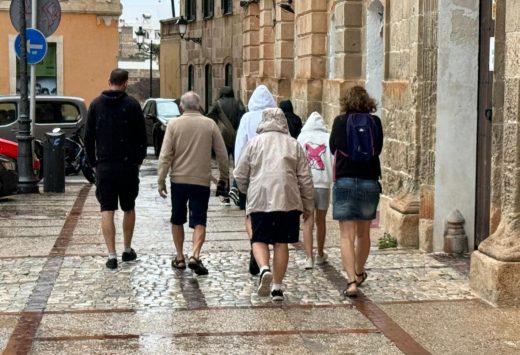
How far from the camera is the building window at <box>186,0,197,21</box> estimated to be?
127 ft

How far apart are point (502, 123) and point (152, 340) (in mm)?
3382

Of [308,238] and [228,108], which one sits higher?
[228,108]

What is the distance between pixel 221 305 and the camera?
9086 mm

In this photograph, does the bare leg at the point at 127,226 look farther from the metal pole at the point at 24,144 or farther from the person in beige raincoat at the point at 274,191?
the metal pole at the point at 24,144

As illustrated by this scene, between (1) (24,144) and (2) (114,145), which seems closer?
(2) (114,145)

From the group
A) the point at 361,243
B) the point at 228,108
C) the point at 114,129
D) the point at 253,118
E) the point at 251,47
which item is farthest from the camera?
the point at 251,47

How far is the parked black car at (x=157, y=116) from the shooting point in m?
28.7

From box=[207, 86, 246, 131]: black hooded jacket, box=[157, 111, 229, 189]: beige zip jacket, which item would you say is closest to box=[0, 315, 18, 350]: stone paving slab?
box=[157, 111, 229, 189]: beige zip jacket

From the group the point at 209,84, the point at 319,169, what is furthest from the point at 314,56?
the point at 209,84

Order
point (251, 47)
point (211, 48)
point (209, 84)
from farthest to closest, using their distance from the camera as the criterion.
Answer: point (209, 84), point (211, 48), point (251, 47)

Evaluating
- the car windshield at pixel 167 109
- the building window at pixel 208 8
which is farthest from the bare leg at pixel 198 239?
the building window at pixel 208 8

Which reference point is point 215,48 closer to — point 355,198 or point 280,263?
point 355,198

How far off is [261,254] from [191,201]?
148cm

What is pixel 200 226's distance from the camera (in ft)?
34.9
